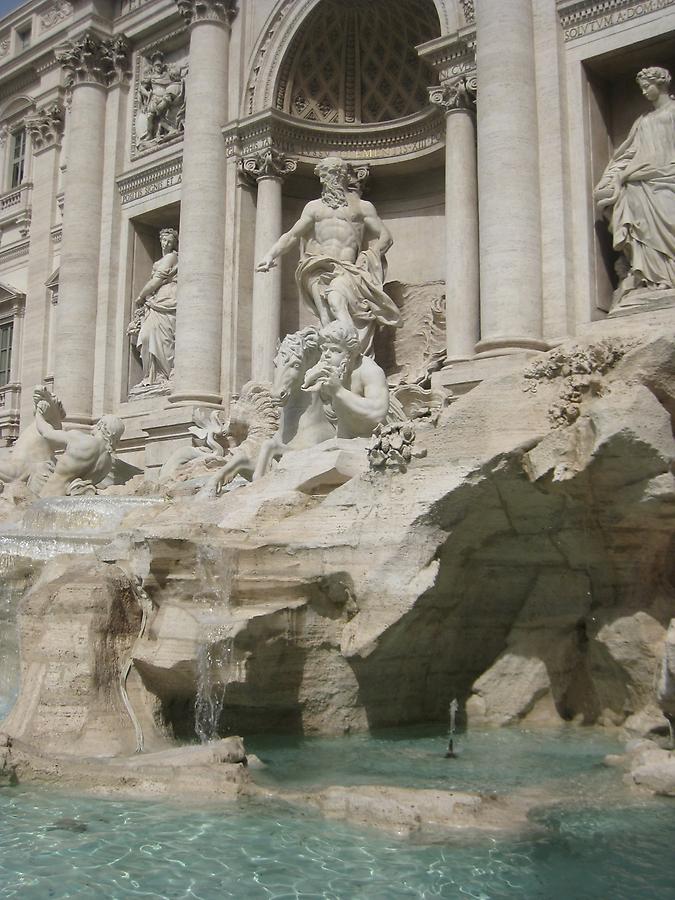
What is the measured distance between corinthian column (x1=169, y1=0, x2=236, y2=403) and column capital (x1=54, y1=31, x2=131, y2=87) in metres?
2.51

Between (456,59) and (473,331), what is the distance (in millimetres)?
3497

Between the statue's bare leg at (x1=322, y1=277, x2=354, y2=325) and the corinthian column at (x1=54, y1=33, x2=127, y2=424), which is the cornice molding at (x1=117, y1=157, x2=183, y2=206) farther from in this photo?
the statue's bare leg at (x1=322, y1=277, x2=354, y2=325)

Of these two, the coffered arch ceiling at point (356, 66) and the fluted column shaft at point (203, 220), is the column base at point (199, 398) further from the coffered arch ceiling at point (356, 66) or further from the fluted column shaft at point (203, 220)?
the coffered arch ceiling at point (356, 66)

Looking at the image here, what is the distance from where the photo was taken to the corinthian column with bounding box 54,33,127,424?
52.7 ft

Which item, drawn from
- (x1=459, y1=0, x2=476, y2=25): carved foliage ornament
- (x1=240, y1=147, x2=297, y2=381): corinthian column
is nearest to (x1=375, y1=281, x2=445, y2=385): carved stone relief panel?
(x1=240, y1=147, x2=297, y2=381): corinthian column

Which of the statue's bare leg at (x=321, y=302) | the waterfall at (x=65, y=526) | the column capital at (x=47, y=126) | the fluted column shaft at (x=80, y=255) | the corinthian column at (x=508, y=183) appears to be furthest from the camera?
the column capital at (x=47, y=126)

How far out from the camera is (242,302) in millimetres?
13883

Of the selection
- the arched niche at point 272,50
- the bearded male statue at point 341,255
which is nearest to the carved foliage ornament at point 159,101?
the arched niche at point 272,50

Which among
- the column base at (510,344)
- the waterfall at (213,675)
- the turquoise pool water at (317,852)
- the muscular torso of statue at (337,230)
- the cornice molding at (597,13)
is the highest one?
the cornice molding at (597,13)

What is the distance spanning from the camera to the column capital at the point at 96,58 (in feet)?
53.9

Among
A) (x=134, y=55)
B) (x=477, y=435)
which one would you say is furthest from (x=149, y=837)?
(x=134, y=55)

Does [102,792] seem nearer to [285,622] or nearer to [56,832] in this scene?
[56,832]

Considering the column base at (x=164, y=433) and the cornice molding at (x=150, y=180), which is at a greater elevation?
the cornice molding at (x=150, y=180)

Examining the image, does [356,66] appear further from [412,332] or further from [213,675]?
[213,675]
